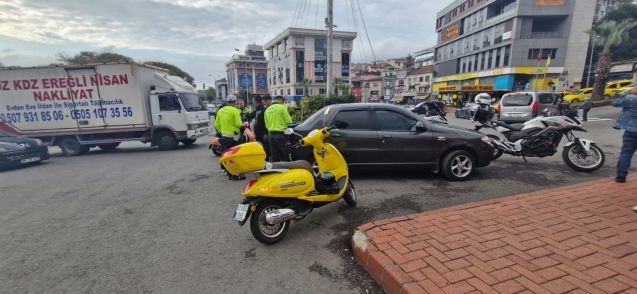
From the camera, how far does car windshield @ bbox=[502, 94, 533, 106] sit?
11.8m

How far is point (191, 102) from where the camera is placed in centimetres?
1041

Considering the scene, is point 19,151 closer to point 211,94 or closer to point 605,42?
point 605,42

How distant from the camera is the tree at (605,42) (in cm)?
2261

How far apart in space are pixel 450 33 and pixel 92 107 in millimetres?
56867

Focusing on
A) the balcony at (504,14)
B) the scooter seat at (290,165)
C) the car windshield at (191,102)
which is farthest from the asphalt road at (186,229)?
the balcony at (504,14)

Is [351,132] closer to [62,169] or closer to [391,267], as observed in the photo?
[391,267]

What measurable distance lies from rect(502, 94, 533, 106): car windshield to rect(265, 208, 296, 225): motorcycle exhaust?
42.2 feet

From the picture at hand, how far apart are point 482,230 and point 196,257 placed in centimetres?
311

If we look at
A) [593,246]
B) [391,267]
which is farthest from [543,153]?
[391,267]

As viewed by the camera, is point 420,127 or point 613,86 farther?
point 613,86

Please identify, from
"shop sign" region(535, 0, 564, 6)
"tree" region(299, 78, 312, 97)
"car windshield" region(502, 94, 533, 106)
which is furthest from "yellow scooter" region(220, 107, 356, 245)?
"tree" region(299, 78, 312, 97)

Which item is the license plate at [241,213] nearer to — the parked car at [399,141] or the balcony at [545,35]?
the parked car at [399,141]

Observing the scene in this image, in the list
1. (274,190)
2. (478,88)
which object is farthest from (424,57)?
(274,190)

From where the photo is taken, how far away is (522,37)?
1430 inches
